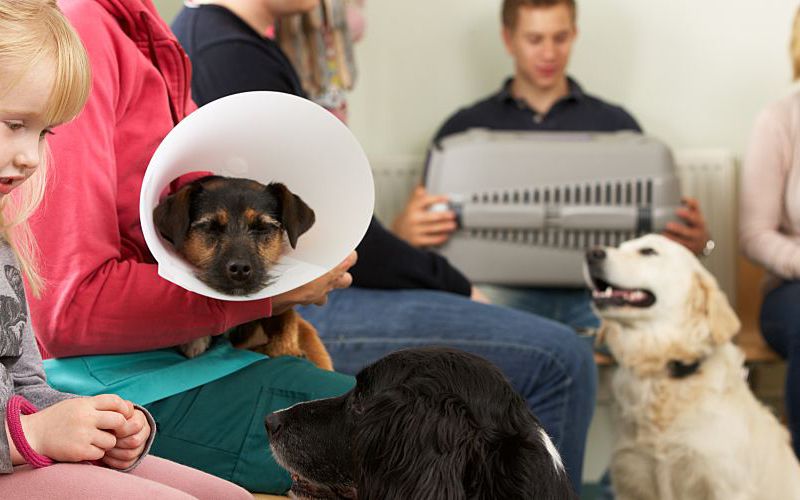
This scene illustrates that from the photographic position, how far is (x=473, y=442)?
3.61ft

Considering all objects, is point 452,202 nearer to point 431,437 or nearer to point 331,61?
point 331,61

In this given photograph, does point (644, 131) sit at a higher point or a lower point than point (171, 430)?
lower

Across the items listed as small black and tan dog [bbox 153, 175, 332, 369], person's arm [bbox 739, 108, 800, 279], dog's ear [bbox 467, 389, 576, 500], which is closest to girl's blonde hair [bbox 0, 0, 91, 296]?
small black and tan dog [bbox 153, 175, 332, 369]

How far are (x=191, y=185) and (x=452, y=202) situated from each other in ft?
5.84

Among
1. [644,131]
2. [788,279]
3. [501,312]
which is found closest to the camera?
[501,312]

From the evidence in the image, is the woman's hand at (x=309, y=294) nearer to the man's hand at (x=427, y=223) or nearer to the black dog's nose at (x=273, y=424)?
the black dog's nose at (x=273, y=424)

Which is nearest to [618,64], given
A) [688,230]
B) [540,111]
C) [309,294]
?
[540,111]

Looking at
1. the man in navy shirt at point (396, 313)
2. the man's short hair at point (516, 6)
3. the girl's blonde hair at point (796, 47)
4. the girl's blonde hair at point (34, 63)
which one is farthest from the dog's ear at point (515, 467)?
the man's short hair at point (516, 6)

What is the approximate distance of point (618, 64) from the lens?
12.9 feet

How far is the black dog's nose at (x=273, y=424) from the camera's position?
4.23 ft

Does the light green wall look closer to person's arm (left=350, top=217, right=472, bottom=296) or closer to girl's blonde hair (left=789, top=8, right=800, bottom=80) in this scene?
person's arm (left=350, top=217, right=472, bottom=296)

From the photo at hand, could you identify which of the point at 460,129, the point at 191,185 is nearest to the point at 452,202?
the point at 460,129

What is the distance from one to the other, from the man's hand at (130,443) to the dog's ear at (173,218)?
0.97ft

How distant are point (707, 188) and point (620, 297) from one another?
4.24 feet
